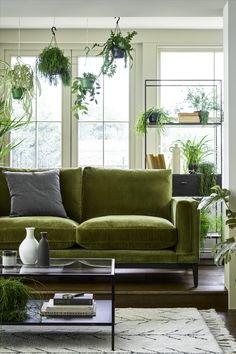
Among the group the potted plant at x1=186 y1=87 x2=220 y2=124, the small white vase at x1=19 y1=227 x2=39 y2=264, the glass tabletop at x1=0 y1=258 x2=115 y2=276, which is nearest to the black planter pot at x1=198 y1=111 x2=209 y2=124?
the potted plant at x1=186 y1=87 x2=220 y2=124

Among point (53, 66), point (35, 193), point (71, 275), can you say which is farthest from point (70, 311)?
point (53, 66)

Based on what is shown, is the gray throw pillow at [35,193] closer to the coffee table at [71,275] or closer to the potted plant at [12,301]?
the coffee table at [71,275]

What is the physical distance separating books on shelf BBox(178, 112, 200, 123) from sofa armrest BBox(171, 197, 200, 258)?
1.66 m

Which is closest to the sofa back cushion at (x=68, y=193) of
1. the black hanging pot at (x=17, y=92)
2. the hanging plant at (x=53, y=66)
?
the black hanging pot at (x=17, y=92)

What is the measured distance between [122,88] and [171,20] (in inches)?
36.5

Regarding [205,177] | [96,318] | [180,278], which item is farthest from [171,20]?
[96,318]

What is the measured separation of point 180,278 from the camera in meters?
5.42

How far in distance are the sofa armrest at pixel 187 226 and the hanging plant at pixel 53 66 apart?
1.93m

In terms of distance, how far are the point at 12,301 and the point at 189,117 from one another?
341 cm

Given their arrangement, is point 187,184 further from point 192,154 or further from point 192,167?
point 192,154

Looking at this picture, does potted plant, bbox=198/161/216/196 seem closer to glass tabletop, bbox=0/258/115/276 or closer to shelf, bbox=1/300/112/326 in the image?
glass tabletop, bbox=0/258/115/276

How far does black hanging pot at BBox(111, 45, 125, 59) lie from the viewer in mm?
5939

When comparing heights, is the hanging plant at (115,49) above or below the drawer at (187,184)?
above

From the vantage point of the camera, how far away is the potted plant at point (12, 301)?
12.1 feet
